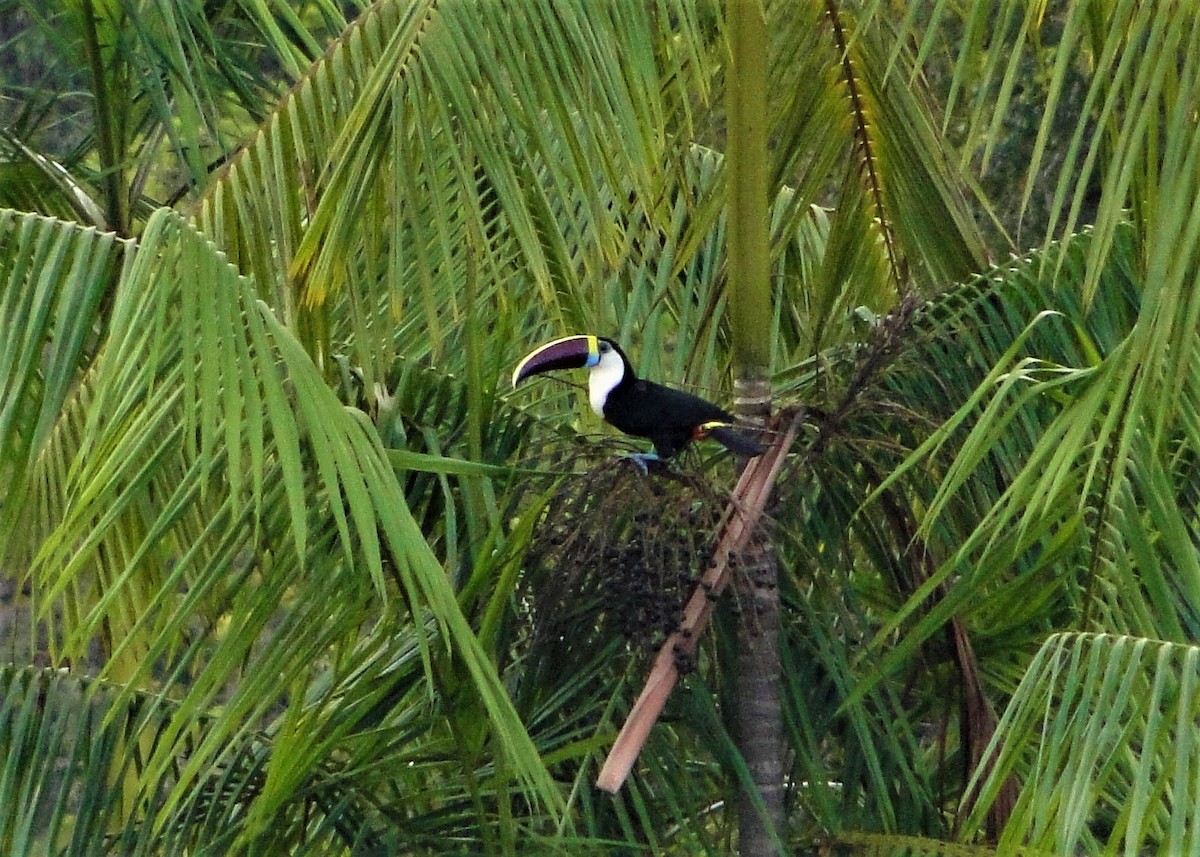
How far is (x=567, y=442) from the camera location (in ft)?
8.61

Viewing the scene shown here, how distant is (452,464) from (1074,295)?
1.14m

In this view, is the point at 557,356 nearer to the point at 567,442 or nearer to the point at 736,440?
the point at 567,442

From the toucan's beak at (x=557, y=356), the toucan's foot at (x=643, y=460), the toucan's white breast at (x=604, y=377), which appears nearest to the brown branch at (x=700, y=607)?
the toucan's foot at (x=643, y=460)

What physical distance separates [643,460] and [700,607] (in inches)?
10.1

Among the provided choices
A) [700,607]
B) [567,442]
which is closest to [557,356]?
[567,442]

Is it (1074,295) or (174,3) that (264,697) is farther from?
(1074,295)

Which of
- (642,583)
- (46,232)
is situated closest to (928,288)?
(642,583)

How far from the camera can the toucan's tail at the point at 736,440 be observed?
233cm

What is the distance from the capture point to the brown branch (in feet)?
5.65

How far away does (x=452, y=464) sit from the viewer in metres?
2.04

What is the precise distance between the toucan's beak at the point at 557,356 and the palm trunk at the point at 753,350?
311 mm

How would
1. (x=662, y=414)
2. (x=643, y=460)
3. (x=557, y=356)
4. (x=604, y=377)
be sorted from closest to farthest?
1. (x=643, y=460)
2. (x=557, y=356)
3. (x=662, y=414)
4. (x=604, y=377)

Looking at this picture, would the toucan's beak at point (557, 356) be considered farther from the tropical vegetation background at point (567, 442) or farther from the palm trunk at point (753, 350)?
the palm trunk at point (753, 350)

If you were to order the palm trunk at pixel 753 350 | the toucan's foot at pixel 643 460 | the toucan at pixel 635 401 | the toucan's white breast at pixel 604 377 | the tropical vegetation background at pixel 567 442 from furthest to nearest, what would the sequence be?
the toucan's white breast at pixel 604 377 → the toucan at pixel 635 401 → the palm trunk at pixel 753 350 → the toucan's foot at pixel 643 460 → the tropical vegetation background at pixel 567 442
